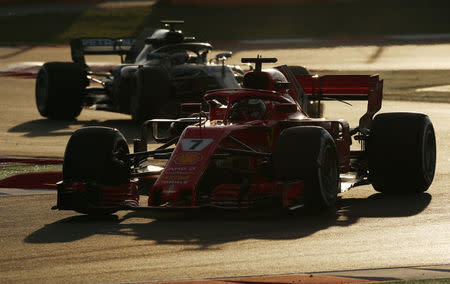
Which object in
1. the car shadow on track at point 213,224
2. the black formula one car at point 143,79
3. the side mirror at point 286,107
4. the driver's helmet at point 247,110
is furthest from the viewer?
the black formula one car at point 143,79

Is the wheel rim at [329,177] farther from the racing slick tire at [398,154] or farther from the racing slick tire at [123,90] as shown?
the racing slick tire at [123,90]

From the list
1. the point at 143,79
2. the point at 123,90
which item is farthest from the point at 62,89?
the point at 143,79

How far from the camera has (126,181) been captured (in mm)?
11508

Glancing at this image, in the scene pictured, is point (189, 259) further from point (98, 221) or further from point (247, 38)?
point (247, 38)

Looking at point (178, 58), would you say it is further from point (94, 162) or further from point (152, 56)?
point (94, 162)

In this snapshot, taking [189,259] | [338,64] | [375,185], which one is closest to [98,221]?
[189,259]

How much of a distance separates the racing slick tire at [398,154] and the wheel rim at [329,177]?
1.18 meters

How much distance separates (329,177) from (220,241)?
188 cm

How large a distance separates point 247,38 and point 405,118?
101 feet

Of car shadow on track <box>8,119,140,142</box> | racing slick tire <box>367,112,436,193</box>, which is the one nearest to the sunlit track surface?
racing slick tire <box>367,112,436,193</box>

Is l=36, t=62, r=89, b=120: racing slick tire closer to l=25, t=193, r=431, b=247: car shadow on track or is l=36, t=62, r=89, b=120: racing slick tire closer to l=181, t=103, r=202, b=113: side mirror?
l=181, t=103, r=202, b=113: side mirror

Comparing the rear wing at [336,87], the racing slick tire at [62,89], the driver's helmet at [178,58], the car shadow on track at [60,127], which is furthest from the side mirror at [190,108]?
the racing slick tire at [62,89]

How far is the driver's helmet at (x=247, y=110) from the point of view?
12078mm

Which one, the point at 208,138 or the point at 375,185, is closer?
the point at 208,138
